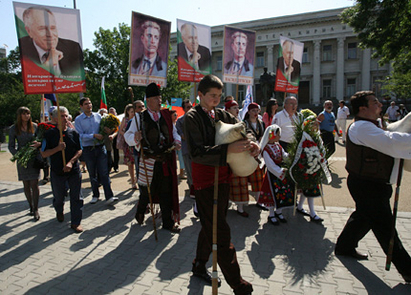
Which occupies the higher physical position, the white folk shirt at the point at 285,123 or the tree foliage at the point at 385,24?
the tree foliage at the point at 385,24

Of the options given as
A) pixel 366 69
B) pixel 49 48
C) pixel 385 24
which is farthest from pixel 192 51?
pixel 366 69

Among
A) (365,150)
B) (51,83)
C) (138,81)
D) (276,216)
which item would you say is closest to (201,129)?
(365,150)

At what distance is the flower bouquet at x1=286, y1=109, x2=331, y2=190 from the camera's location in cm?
432

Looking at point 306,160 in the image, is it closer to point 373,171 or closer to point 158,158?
point 373,171

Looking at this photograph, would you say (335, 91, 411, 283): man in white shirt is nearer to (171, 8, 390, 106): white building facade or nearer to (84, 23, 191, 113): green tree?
(84, 23, 191, 113): green tree

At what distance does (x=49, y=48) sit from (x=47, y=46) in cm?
4

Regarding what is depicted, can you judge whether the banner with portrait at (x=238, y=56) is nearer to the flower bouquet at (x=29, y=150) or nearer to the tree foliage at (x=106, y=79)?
the flower bouquet at (x=29, y=150)

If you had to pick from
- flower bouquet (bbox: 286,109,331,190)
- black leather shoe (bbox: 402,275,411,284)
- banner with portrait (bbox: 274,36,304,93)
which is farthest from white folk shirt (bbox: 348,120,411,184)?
banner with portrait (bbox: 274,36,304,93)

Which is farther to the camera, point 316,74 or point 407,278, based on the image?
point 316,74

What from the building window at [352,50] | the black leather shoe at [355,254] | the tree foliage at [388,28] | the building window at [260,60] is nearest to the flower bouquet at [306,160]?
the black leather shoe at [355,254]

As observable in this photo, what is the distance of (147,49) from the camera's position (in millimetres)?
5535

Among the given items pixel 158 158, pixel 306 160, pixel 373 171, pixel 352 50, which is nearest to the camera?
pixel 373 171

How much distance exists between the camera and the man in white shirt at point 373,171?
9.71 ft

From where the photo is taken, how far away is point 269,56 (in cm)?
4456
